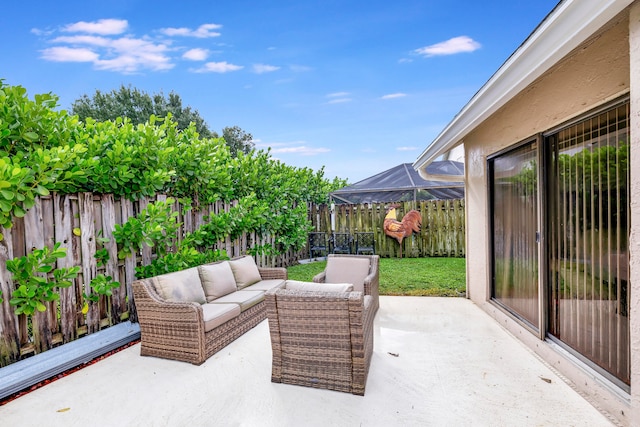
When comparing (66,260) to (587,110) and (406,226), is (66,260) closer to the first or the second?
(587,110)

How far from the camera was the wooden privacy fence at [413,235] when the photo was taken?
906 centimetres

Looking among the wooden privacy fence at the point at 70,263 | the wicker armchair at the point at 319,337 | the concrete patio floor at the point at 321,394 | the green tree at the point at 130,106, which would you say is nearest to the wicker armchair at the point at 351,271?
the concrete patio floor at the point at 321,394

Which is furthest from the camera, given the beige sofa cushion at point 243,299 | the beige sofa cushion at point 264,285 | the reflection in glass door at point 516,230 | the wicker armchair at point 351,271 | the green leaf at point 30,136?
the beige sofa cushion at point 264,285

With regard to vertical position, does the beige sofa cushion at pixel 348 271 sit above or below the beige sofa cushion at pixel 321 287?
below

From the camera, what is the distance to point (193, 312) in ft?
9.95

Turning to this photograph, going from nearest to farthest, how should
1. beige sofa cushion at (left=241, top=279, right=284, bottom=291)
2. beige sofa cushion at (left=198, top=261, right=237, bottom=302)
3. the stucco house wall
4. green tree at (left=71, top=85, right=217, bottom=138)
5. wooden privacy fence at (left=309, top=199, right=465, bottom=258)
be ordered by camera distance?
the stucco house wall → beige sofa cushion at (left=198, top=261, right=237, bottom=302) → beige sofa cushion at (left=241, top=279, right=284, bottom=291) → wooden privacy fence at (left=309, top=199, right=465, bottom=258) → green tree at (left=71, top=85, right=217, bottom=138)

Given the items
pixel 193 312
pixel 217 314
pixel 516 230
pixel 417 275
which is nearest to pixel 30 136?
pixel 193 312

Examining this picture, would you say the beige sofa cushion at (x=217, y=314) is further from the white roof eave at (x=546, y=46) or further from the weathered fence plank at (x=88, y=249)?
the white roof eave at (x=546, y=46)

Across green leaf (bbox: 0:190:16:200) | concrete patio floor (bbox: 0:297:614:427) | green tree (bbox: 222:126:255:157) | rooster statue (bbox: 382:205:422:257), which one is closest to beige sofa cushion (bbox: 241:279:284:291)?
concrete patio floor (bbox: 0:297:614:427)

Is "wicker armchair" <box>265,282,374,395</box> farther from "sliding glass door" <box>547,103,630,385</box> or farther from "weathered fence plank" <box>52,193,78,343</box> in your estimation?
"weathered fence plank" <box>52,193,78,343</box>

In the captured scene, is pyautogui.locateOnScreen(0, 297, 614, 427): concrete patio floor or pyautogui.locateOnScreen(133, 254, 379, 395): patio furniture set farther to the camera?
pyautogui.locateOnScreen(133, 254, 379, 395): patio furniture set

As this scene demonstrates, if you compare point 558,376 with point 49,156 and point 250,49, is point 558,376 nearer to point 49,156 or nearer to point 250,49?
point 49,156

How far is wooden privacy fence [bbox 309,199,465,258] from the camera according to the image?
9062mm

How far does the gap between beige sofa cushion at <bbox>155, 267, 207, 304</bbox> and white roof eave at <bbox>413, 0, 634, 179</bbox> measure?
140 inches
